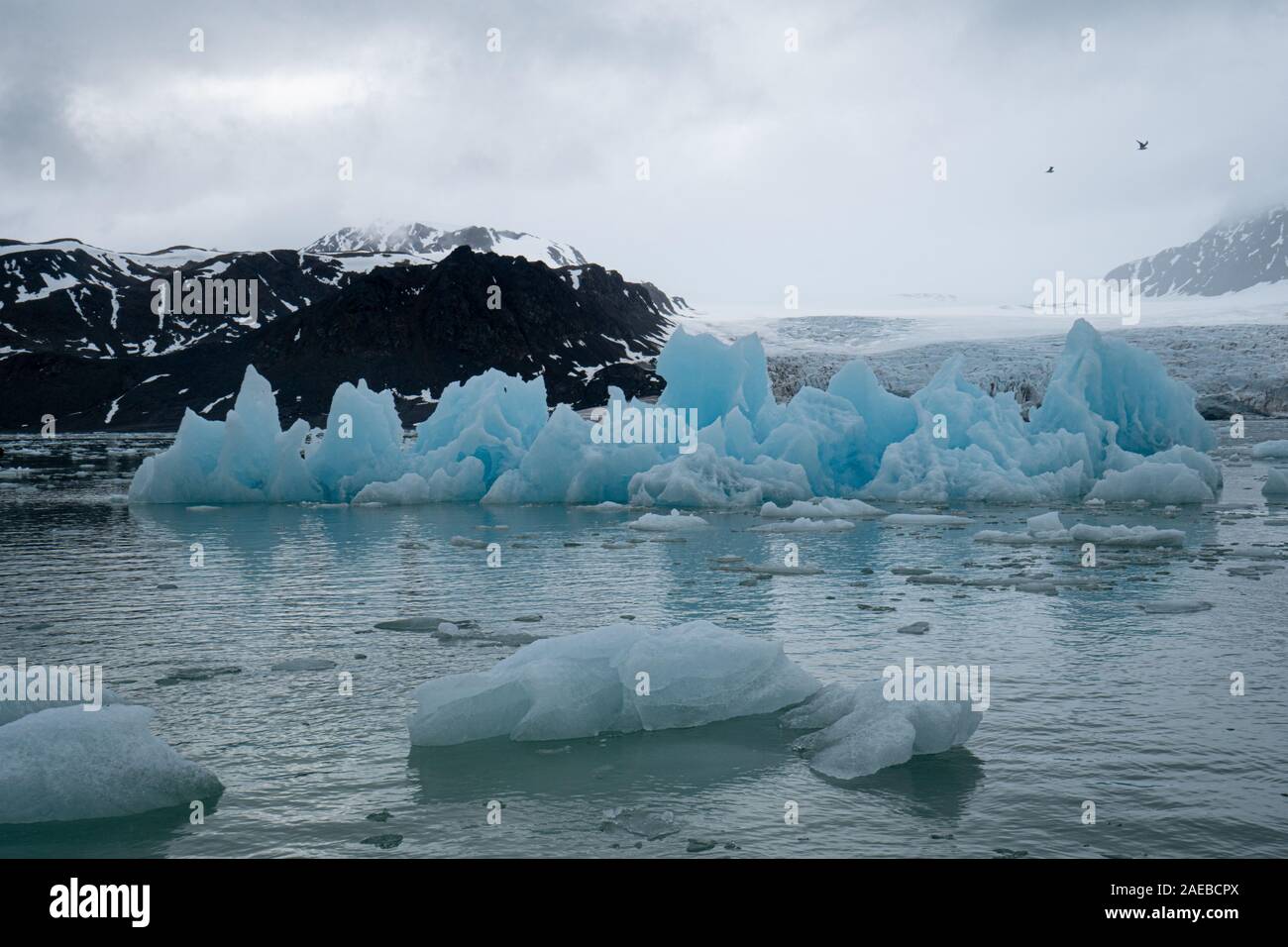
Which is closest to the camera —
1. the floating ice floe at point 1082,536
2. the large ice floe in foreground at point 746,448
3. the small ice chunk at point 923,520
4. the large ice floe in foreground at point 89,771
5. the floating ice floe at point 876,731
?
the large ice floe in foreground at point 89,771

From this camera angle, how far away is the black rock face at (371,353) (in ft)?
468

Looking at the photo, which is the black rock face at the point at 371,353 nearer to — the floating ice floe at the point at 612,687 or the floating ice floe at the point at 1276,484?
the floating ice floe at the point at 1276,484

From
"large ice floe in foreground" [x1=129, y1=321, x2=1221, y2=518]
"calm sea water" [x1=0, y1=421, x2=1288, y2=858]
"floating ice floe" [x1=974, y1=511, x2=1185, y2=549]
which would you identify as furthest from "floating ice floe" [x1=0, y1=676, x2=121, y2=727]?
"large ice floe in foreground" [x1=129, y1=321, x2=1221, y2=518]

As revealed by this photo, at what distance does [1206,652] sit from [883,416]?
22.8 metres

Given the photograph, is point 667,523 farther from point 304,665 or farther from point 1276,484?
point 1276,484

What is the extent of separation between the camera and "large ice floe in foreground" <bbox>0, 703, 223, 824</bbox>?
687 cm

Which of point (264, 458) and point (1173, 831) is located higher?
point (264, 458)

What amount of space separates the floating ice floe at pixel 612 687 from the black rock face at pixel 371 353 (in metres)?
122

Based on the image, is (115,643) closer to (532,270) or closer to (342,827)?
(342,827)

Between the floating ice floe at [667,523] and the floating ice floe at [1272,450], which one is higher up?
the floating ice floe at [1272,450]

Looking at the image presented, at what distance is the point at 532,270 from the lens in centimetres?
16862
